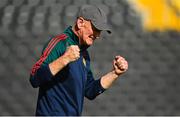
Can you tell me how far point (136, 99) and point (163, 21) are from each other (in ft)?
1.86

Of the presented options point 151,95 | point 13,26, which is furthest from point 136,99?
point 13,26

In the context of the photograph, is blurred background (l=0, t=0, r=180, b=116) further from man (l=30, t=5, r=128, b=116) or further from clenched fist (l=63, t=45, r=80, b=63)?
clenched fist (l=63, t=45, r=80, b=63)

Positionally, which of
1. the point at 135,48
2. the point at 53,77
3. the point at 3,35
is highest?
the point at 53,77

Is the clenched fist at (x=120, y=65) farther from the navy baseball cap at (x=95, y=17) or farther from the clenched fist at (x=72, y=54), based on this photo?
the clenched fist at (x=72, y=54)

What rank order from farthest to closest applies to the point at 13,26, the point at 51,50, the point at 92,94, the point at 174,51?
1. the point at 174,51
2. the point at 13,26
3. the point at 92,94
4. the point at 51,50

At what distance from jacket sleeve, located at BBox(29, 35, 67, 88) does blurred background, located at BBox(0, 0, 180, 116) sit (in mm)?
1610

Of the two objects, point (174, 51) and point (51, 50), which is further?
point (174, 51)

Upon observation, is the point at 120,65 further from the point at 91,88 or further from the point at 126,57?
the point at 126,57

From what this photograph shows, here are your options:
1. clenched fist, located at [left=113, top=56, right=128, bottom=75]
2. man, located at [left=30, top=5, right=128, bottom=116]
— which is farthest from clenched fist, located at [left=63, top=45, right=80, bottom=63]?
clenched fist, located at [left=113, top=56, right=128, bottom=75]

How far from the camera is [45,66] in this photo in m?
2.52

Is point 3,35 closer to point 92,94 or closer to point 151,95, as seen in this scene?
point 151,95

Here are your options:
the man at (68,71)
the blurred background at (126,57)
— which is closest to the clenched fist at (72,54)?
the man at (68,71)

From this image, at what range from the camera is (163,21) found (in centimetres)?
429

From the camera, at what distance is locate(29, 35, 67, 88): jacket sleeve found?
8.29ft
